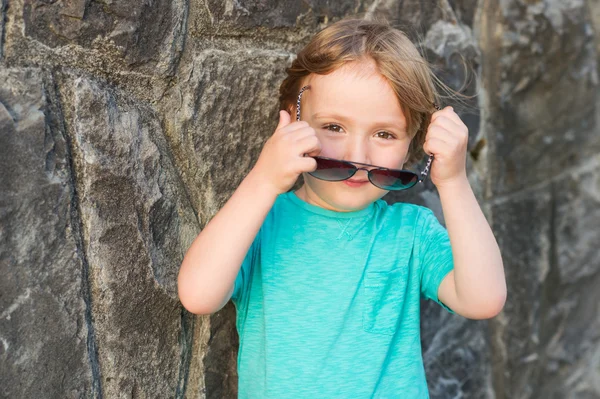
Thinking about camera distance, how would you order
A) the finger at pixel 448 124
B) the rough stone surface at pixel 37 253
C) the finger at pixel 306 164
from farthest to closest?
1. the finger at pixel 448 124
2. the finger at pixel 306 164
3. the rough stone surface at pixel 37 253

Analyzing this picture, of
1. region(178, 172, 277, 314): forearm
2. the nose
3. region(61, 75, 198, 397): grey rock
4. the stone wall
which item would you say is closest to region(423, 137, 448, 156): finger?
the nose

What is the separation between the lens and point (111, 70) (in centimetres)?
130

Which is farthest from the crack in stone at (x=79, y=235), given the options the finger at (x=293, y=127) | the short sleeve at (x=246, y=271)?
the finger at (x=293, y=127)

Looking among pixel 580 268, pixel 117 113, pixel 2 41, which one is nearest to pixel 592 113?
pixel 580 268

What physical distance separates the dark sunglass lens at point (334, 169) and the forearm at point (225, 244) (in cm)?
11

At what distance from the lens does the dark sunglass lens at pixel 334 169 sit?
129cm

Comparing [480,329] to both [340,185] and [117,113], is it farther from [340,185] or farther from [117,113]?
[117,113]

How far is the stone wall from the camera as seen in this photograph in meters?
1.18

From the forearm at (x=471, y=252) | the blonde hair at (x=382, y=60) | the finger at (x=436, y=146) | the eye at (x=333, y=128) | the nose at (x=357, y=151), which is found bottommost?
the forearm at (x=471, y=252)

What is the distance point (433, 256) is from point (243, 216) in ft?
1.58

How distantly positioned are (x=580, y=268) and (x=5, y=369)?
2.24 meters

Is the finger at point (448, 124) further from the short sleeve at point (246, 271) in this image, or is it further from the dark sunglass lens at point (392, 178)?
the short sleeve at point (246, 271)

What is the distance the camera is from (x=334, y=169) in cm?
130

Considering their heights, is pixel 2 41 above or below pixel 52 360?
above
